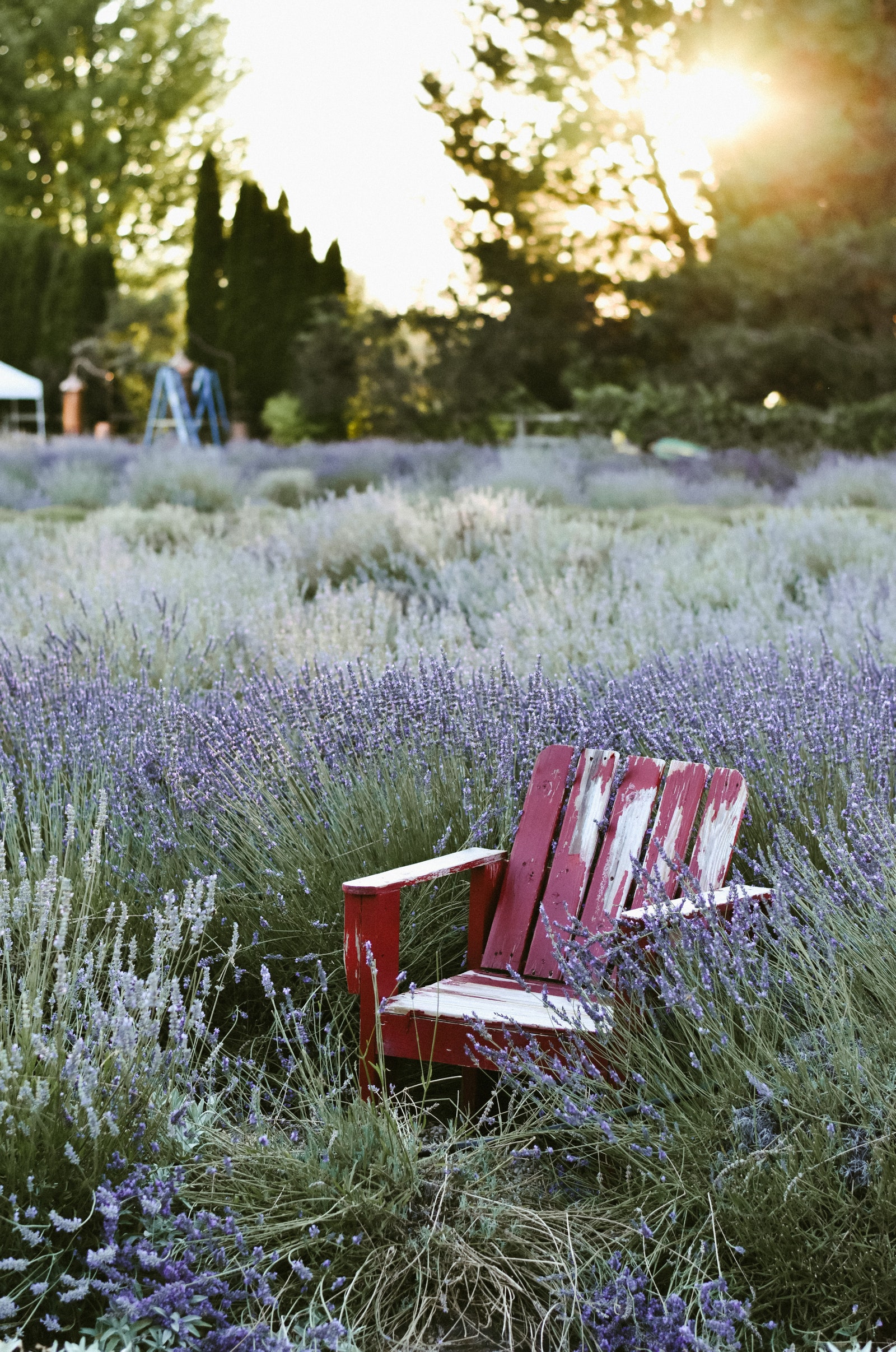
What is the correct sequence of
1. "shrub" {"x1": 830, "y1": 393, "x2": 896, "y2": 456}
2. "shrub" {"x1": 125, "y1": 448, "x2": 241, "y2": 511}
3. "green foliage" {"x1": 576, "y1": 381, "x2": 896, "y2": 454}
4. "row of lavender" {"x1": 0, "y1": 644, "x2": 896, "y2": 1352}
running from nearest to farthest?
"row of lavender" {"x1": 0, "y1": 644, "x2": 896, "y2": 1352} < "shrub" {"x1": 125, "y1": 448, "x2": 241, "y2": 511} < "shrub" {"x1": 830, "y1": 393, "x2": 896, "y2": 456} < "green foliage" {"x1": 576, "y1": 381, "x2": 896, "y2": 454}

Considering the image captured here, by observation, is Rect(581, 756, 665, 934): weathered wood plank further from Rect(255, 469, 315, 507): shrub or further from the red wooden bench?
Rect(255, 469, 315, 507): shrub

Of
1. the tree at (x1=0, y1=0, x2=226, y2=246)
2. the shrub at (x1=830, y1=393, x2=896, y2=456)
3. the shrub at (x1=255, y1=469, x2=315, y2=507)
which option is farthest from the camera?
the tree at (x1=0, y1=0, x2=226, y2=246)

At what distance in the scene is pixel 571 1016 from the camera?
2705mm

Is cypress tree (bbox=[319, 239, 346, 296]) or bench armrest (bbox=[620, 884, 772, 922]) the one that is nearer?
bench armrest (bbox=[620, 884, 772, 922])

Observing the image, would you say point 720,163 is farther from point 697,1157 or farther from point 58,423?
point 697,1157

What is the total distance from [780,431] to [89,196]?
2221 centimetres

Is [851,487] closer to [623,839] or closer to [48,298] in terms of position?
[623,839]

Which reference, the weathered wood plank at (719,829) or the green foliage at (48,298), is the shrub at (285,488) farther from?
the green foliage at (48,298)

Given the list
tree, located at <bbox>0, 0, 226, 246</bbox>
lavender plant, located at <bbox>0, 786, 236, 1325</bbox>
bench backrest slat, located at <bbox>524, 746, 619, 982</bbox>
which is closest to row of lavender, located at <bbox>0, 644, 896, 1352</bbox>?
lavender plant, located at <bbox>0, 786, 236, 1325</bbox>

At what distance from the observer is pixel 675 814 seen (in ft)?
10.3

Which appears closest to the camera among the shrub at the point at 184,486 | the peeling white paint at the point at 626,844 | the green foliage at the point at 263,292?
the peeling white paint at the point at 626,844

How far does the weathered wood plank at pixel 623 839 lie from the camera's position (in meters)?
3.17

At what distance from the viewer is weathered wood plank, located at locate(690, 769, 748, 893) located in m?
3.04

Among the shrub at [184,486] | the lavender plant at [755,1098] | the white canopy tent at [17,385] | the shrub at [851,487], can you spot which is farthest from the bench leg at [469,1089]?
the white canopy tent at [17,385]
